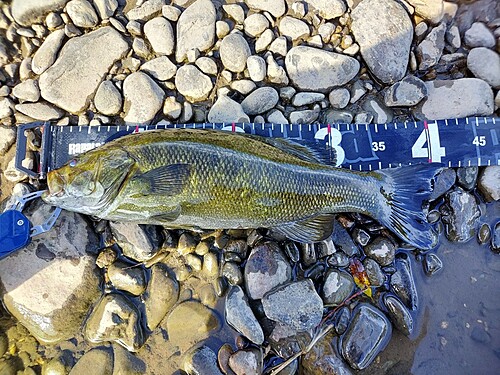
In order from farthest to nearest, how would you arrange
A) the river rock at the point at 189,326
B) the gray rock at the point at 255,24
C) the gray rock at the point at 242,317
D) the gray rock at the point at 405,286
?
the gray rock at the point at 255,24
the gray rock at the point at 405,286
the river rock at the point at 189,326
the gray rock at the point at 242,317

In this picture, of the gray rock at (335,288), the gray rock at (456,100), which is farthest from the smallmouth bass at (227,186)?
the gray rock at (456,100)

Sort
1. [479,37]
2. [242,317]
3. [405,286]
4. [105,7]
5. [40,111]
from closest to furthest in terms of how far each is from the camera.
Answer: [242,317] < [405,286] < [40,111] < [105,7] < [479,37]

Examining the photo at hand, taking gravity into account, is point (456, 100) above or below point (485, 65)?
below

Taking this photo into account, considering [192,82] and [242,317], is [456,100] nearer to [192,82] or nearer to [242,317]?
[192,82]

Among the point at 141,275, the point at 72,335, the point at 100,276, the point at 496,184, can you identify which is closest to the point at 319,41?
the point at 496,184

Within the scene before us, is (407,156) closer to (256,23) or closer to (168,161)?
(256,23)

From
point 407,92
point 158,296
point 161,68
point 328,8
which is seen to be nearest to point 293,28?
point 328,8

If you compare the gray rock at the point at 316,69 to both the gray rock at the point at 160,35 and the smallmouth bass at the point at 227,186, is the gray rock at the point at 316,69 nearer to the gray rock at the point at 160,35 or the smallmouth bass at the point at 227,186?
the smallmouth bass at the point at 227,186
